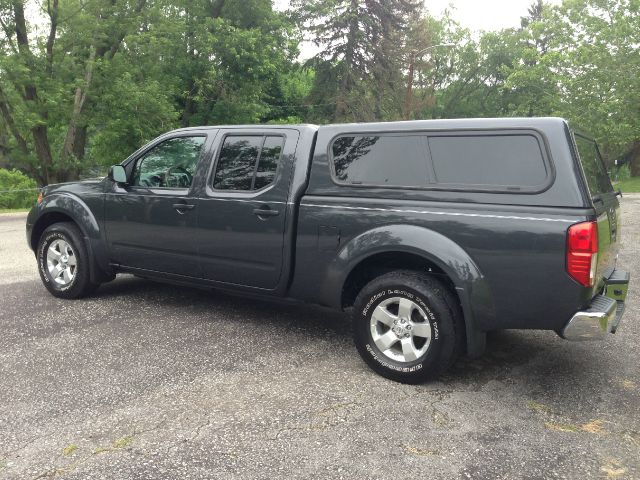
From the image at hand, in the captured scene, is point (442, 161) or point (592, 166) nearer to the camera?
point (442, 161)

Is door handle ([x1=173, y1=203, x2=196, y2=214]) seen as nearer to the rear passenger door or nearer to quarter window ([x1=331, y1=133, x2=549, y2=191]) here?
the rear passenger door

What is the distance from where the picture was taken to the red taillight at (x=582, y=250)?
3.04m

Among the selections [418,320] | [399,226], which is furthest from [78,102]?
[418,320]

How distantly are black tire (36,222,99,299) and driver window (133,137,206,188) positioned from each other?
2.94 feet

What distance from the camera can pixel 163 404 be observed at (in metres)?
3.23

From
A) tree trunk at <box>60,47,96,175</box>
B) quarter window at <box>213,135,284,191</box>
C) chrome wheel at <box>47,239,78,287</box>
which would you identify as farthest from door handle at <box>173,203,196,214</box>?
tree trunk at <box>60,47,96,175</box>

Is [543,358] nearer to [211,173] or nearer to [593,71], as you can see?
[211,173]

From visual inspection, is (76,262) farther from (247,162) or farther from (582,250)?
(582,250)

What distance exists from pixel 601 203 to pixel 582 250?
0.68 metres

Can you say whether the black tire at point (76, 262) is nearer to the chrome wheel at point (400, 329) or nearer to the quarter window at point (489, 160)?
the chrome wheel at point (400, 329)

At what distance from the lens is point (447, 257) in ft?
11.2

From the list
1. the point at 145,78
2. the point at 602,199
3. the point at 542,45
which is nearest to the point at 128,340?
the point at 602,199

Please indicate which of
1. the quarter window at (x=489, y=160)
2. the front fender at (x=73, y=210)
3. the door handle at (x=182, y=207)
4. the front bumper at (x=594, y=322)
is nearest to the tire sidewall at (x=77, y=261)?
the front fender at (x=73, y=210)

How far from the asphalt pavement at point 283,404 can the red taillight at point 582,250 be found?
294 mm
